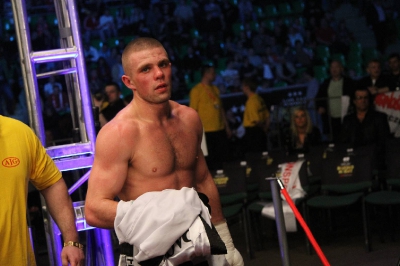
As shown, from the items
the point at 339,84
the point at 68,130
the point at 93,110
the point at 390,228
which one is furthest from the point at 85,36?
the point at 93,110

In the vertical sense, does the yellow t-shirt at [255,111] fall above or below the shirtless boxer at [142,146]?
below

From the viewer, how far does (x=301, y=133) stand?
9.19 m

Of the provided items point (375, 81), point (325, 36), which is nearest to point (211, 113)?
point (375, 81)

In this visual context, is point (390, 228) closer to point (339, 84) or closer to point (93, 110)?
point (339, 84)

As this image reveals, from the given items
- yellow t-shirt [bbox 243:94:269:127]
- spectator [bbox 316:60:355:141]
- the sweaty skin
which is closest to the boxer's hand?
the sweaty skin

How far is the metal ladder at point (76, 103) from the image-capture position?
449 centimetres

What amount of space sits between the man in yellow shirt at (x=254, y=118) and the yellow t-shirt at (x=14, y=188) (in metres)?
7.87

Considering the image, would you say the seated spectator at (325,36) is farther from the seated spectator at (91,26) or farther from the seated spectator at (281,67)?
the seated spectator at (91,26)

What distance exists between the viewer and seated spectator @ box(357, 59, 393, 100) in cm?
985

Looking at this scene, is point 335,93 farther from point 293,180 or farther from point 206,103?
point 293,180

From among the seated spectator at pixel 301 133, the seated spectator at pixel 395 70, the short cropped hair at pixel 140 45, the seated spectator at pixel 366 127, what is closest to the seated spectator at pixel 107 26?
the seated spectator at pixel 301 133

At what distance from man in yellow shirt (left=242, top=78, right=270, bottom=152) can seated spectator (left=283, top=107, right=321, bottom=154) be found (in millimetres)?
1821

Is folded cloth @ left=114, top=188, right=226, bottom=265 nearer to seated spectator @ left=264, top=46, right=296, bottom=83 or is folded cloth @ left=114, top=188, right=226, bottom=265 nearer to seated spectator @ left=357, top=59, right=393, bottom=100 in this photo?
seated spectator @ left=357, top=59, right=393, bottom=100

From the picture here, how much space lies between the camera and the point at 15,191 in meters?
3.19
